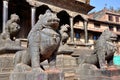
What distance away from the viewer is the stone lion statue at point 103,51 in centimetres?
655

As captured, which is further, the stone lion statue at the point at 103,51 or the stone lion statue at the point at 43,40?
the stone lion statue at the point at 103,51

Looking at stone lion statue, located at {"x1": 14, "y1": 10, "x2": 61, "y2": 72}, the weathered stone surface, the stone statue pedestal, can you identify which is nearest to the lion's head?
stone lion statue, located at {"x1": 14, "y1": 10, "x2": 61, "y2": 72}

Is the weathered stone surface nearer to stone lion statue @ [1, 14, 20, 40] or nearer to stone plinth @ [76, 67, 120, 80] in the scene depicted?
stone lion statue @ [1, 14, 20, 40]

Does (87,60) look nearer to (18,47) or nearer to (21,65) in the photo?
(18,47)

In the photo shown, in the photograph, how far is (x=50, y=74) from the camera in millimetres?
4582

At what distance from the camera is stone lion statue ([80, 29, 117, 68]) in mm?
6551

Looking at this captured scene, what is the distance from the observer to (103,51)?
6.55m

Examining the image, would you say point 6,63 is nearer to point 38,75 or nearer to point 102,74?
point 38,75

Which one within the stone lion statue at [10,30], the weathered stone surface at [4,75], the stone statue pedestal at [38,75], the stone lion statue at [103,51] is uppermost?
the stone lion statue at [10,30]

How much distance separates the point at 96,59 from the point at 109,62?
410 millimetres

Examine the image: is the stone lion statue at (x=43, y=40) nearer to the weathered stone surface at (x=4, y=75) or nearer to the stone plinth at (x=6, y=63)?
the weathered stone surface at (x=4, y=75)

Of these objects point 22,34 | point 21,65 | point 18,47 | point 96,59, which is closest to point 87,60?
point 96,59

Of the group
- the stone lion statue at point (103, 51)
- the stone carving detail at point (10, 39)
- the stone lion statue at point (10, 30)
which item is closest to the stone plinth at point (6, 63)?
the stone carving detail at point (10, 39)

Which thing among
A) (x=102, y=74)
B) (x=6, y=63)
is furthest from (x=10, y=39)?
(x=102, y=74)
